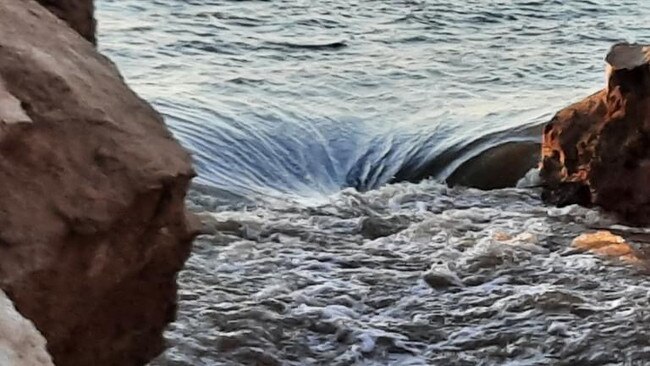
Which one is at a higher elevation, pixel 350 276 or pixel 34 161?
pixel 34 161

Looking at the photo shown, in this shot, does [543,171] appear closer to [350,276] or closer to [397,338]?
[350,276]

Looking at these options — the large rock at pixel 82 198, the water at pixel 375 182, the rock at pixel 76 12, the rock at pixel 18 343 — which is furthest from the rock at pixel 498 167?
the rock at pixel 18 343

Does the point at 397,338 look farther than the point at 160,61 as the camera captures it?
No

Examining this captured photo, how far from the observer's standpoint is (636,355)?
4.11 metres

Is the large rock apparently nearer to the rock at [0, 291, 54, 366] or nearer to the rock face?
the rock at [0, 291, 54, 366]

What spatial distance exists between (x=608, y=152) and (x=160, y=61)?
4615 millimetres

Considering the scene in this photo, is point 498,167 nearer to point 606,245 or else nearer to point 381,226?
point 381,226

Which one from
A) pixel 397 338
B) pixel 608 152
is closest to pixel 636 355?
pixel 397 338

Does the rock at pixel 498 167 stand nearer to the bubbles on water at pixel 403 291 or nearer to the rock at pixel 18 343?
the bubbles on water at pixel 403 291

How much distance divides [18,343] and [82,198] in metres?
1.26

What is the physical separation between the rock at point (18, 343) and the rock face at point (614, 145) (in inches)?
186

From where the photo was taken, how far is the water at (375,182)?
4312 mm

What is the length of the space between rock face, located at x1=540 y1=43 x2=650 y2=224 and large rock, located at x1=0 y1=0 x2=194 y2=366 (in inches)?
133

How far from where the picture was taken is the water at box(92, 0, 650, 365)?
431cm
